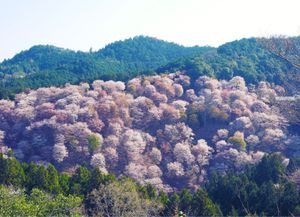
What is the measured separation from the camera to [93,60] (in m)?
61.5

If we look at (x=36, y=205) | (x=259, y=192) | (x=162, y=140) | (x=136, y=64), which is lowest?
(x=259, y=192)

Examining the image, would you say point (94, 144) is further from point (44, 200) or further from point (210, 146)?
point (44, 200)

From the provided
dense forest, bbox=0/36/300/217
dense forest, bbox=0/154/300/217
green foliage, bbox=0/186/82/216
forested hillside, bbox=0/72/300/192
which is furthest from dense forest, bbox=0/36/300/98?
green foliage, bbox=0/186/82/216

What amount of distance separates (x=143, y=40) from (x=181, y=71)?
111 feet

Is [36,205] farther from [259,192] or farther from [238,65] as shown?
[238,65]

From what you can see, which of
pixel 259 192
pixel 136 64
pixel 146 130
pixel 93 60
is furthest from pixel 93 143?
pixel 136 64

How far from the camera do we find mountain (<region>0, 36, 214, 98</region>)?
185ft

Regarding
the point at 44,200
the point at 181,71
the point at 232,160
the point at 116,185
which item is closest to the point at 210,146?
the point at 232,160

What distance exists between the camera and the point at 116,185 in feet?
67.2

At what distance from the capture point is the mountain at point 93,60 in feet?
185

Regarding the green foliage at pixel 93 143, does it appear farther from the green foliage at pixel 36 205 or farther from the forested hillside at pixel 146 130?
the green foliage at pixel 36 205

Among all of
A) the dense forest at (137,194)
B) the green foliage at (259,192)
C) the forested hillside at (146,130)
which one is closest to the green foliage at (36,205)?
the dense forest at (137,194)

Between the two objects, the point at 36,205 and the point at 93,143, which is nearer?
→ the point at 36,205

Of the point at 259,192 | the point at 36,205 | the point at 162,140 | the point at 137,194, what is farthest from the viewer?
the point at 162,140
